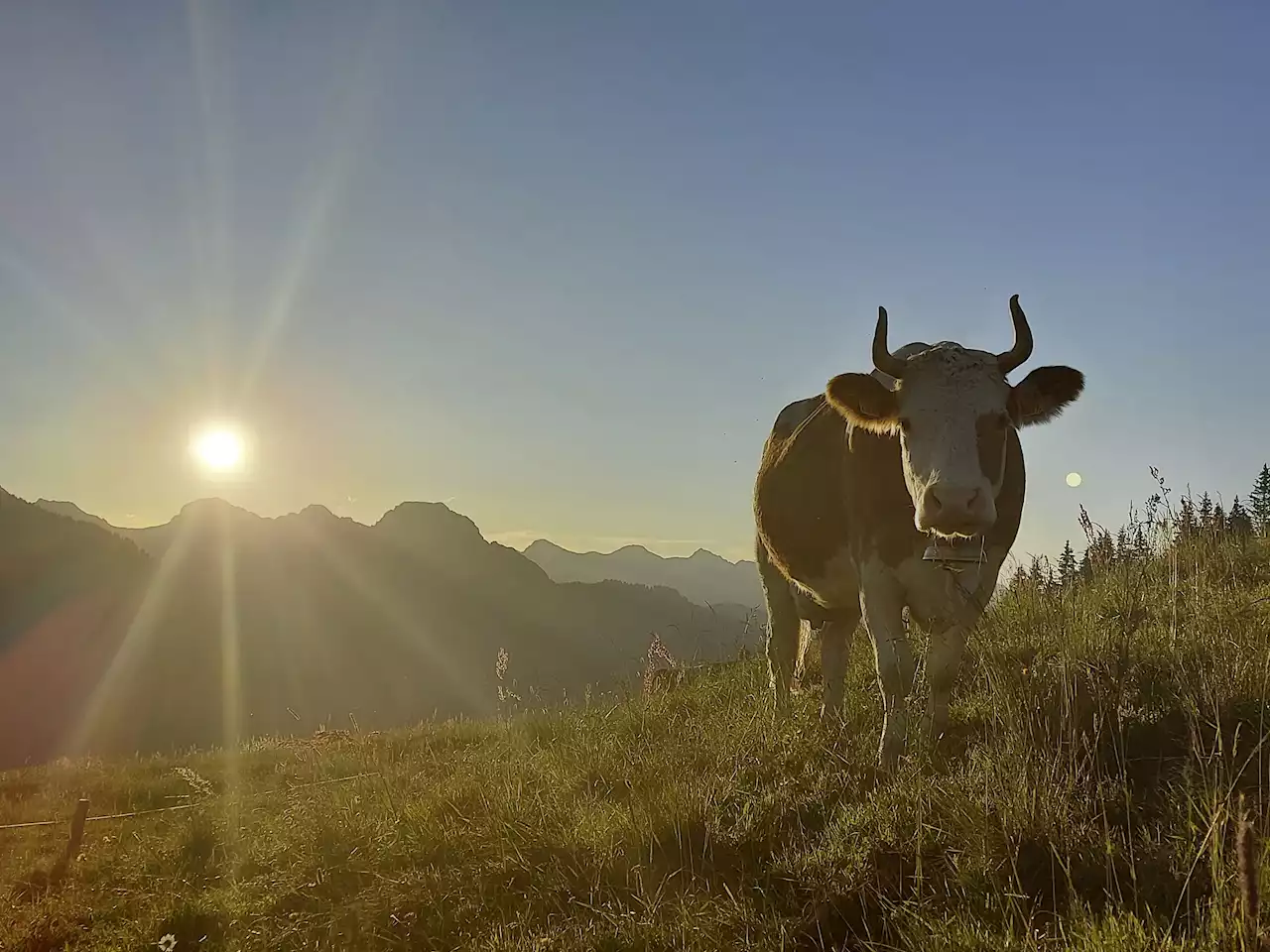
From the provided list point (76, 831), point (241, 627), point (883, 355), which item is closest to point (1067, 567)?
point (883, 355)

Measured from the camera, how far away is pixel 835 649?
7.24 metres

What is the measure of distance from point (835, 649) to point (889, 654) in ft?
6.34

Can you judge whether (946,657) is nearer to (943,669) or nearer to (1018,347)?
(943,669)

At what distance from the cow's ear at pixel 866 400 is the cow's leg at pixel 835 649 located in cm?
201

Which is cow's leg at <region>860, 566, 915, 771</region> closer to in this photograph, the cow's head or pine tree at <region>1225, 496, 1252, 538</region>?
the cow's head

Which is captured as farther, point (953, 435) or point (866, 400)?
point (866, 400)

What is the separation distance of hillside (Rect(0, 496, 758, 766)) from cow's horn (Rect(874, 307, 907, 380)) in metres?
50.7

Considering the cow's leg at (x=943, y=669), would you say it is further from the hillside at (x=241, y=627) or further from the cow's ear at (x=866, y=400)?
the hillside at (x=241, y=627)

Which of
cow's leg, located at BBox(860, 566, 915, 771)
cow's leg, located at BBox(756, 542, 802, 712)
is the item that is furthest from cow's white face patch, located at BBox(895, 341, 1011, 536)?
cow's leg, located at BBox(756, 542, 802, 712)

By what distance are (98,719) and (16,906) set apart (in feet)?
322

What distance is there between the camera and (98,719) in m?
86.5

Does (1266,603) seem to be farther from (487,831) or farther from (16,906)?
(16,906)

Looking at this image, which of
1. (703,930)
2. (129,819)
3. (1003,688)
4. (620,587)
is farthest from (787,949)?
(620,587)

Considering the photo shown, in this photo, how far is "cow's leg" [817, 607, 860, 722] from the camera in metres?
6.92
